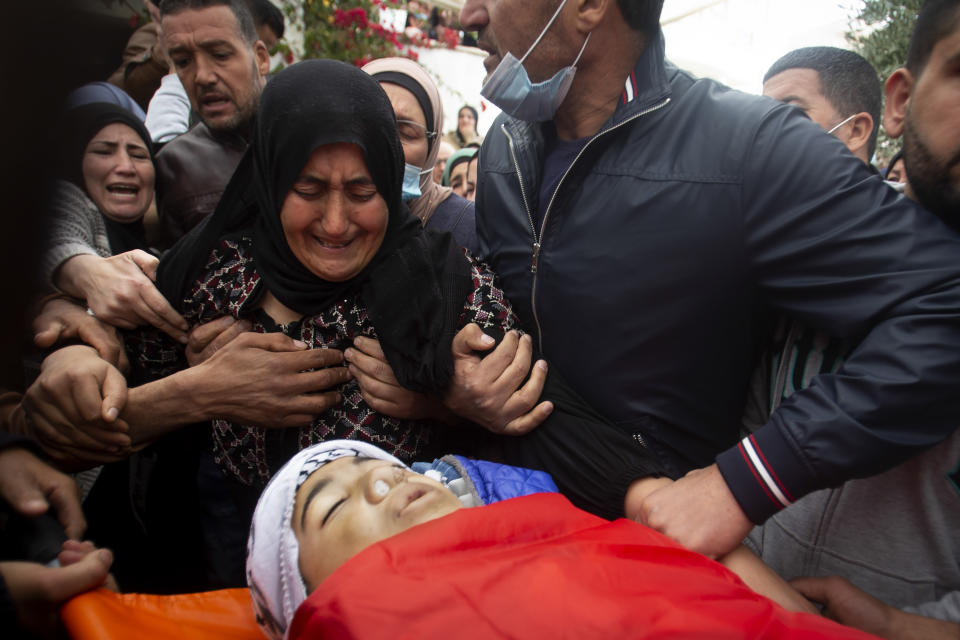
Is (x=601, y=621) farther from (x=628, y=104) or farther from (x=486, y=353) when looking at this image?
(x=628, y=104)

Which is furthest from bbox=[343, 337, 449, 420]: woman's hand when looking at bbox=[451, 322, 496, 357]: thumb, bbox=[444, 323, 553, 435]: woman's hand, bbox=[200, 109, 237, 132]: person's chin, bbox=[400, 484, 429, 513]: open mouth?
bbox=[200, 109, 237, 132]: person's chin

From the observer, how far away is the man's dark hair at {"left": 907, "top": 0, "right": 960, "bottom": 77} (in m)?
1.60

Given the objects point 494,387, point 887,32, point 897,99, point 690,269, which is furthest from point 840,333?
point 887,32

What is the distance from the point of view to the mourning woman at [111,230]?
7.15 ft

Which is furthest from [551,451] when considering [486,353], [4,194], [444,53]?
[444,53]

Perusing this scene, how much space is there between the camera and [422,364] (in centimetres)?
192

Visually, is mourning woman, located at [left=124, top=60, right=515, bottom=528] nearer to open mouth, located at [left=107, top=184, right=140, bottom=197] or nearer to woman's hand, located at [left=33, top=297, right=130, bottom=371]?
woman's hand, located at [left=33, top=297, right=130, bottom=371]

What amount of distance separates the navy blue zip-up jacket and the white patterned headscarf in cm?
106

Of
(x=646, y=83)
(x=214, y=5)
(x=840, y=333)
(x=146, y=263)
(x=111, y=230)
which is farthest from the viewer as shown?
(x=214, y=5)

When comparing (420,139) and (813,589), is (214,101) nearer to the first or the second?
(420,139)

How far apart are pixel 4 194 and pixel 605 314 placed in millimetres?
1742

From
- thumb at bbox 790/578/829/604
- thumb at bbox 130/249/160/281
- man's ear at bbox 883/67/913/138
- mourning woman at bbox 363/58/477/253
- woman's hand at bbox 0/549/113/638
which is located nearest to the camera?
woman's hand at bbox 0/549/113/638

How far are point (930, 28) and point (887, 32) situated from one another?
4006 mm

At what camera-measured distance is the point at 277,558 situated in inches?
61.8
